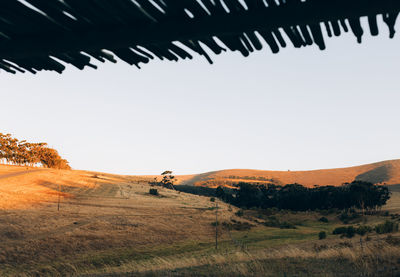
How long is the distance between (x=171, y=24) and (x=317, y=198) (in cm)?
7712

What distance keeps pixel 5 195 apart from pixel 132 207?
1745cm

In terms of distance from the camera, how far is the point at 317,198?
74125 mm

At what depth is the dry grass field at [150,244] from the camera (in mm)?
14633

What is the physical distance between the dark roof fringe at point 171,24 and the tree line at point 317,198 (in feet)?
227

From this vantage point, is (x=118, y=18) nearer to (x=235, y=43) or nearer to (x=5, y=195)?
(x=235, y=43)

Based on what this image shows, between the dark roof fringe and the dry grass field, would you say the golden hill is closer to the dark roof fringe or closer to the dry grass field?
the dry grass field

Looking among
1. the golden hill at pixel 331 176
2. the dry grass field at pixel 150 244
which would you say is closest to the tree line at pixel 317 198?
the dry grass field at pixel 150 244

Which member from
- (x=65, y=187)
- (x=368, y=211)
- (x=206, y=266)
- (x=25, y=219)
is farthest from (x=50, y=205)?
(x=368, y=211)

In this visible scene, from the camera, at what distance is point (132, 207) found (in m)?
52.9

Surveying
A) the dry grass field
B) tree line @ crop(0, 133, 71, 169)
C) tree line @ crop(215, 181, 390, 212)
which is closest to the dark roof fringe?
the dry grass field

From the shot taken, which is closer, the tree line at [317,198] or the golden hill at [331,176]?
the tree line at [317,198]

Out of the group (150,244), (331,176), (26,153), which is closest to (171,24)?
(150,244)

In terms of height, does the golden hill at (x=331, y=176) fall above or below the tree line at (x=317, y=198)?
above

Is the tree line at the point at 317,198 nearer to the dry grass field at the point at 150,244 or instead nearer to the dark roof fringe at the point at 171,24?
the dry grass field at the point at 150,244
